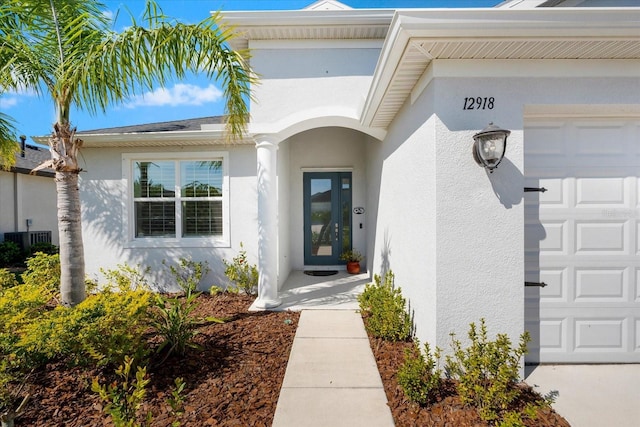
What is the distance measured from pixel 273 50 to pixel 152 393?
5.45m

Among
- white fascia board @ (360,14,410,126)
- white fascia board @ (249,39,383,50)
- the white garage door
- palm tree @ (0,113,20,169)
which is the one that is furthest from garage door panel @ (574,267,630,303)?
palm tree @ (0,113,20,169)

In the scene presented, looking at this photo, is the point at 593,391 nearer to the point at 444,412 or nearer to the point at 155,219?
the point at 444,412

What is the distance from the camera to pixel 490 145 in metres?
2.80

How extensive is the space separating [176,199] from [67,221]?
2.58m

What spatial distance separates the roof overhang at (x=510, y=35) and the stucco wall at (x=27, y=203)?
1465 centimetres

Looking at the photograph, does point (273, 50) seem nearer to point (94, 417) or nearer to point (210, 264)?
point (210, 264)

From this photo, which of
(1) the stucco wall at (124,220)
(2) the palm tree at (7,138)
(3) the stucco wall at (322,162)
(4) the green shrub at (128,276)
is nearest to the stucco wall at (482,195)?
(1) the stucco wall at (124,220)

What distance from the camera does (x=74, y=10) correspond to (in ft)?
13.8

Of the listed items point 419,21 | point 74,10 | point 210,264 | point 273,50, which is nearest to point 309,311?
point 210,264

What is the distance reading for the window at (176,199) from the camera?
6.56 m

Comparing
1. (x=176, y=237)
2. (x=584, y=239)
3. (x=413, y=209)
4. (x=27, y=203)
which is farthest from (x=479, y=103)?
(x=27, y=203)

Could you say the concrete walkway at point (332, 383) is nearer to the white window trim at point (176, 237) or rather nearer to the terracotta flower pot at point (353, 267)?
the white window trim at point (176, 237)

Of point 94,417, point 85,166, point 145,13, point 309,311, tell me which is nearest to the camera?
point 94,417

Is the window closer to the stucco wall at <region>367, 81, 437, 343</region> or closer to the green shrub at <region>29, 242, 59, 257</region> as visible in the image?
the stucco wall at <region>367, 81, 437, 343</region>
